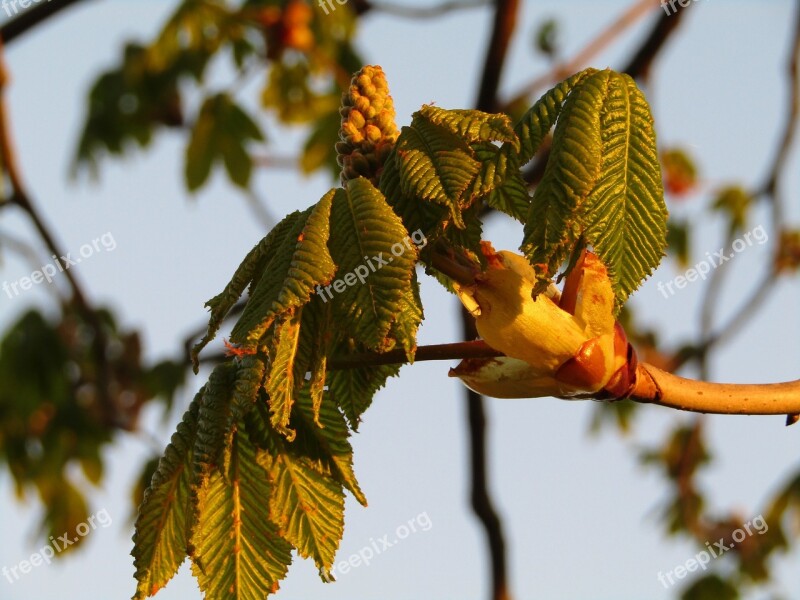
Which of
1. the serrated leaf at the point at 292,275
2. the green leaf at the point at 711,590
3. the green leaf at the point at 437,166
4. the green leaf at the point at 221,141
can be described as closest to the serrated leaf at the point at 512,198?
the green leaf at the point at 437,166

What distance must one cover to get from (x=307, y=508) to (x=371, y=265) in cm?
37

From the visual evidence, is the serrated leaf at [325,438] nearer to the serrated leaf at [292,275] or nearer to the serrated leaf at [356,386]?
the serrated leaf at [356,386]

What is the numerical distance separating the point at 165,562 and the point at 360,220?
0.51 metres

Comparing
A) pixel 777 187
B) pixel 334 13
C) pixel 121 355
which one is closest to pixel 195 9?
pixel 334 13

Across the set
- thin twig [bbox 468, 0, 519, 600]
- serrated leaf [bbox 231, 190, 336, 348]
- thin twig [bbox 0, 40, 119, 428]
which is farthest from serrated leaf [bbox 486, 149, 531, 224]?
thin twig [bbox 0, 40, 119, 428]

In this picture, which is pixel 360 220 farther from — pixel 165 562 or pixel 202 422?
pixel 165 562

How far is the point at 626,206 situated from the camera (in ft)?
3.74

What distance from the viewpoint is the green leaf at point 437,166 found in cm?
115

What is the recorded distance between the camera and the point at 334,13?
4523 millimetres

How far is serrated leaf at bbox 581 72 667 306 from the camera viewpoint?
1.13m

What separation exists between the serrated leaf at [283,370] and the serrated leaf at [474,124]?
26 centimetres

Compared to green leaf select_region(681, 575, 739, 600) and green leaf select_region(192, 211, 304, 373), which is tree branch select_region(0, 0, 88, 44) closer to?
green leaf select_region(192, 211, 304, 373)

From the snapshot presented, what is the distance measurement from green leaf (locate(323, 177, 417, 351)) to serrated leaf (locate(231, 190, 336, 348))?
3 cm

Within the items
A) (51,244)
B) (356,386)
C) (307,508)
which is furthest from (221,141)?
(307,508)
